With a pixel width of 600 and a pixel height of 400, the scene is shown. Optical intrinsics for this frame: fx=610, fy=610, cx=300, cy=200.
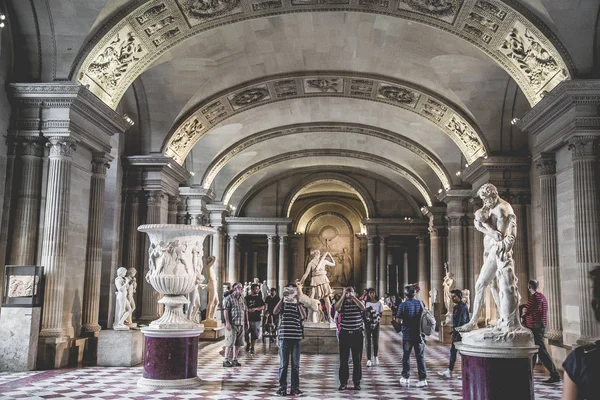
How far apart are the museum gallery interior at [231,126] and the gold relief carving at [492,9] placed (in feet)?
0.14

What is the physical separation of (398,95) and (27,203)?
1136 cm

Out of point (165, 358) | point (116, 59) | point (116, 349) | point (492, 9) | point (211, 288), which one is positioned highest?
point (492, 9)

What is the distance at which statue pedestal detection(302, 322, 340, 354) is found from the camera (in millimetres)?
15555

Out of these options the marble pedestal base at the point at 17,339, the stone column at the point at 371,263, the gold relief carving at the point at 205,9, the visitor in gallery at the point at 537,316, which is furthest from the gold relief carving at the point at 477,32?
the stone column at the point at 371,263

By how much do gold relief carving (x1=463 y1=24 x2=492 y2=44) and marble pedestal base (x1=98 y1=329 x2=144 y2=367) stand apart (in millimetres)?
9689

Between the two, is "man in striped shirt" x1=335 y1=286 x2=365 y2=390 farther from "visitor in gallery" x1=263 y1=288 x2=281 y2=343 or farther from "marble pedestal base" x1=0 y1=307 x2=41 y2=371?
"visitor in gallery" x1=263 y1=288 x2=281 y2=343

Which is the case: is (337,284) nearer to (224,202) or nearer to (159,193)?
(224,202)

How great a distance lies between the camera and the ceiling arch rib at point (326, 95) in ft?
57.9

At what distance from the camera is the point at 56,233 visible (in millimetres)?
11570

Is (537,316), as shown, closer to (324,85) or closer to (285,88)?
(324,85)

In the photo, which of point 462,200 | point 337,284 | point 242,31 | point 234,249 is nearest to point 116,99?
point 242,31

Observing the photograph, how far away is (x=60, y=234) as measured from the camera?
1162 cm

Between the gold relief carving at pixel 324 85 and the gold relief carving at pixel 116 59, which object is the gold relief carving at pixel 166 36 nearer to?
the gold relief carving at pixel 116 59

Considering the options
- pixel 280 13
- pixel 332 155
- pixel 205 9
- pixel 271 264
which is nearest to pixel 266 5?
pixel 280 13
